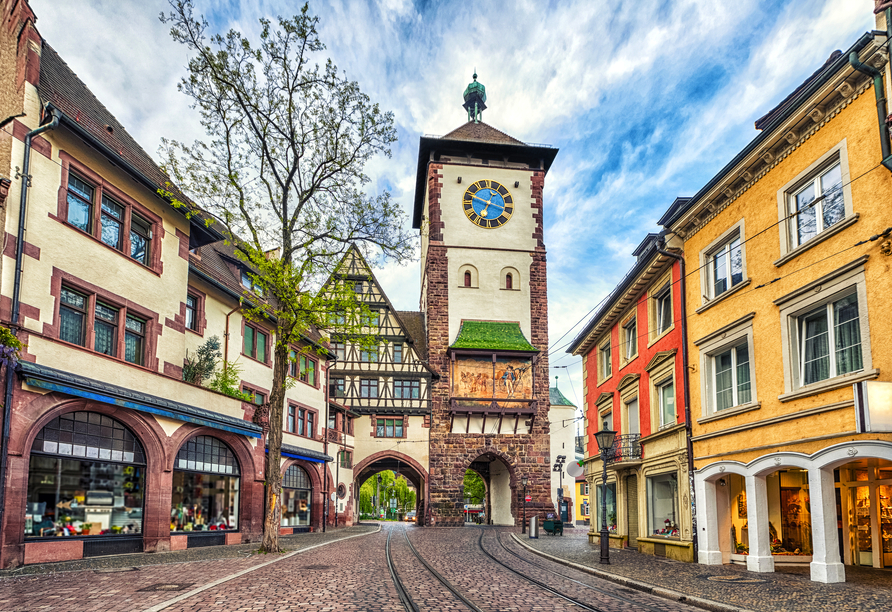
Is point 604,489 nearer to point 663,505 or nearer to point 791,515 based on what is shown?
point 663,505

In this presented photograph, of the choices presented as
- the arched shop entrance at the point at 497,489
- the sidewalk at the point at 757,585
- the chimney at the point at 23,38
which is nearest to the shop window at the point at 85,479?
the chimney at the point at 23,38

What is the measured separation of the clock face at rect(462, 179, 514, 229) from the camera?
48.4 metres

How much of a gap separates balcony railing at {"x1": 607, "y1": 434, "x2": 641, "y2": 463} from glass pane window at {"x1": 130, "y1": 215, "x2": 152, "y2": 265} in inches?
580

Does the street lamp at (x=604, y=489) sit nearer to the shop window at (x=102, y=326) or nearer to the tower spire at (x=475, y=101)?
the shop window at (x=102, y=326)

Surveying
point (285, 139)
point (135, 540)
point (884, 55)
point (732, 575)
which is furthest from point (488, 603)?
point (285, 139)

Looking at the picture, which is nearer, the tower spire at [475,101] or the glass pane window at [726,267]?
the glass pane window at [726,267]

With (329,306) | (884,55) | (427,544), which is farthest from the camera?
(427,544)

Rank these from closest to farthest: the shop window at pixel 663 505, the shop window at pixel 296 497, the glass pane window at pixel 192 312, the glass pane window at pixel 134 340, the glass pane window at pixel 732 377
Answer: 1. the glass pane window at pixel 732 377
2. the glass pane window at pixel 134 340
3. the shop window at pixel 663 505
4. the glass pane window at pixel 192 312
5. the shop window at pixel 296 497

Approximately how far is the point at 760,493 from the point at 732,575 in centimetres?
181

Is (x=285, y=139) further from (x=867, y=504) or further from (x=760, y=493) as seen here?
(x=867, y=504)

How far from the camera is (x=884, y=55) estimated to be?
451 inches

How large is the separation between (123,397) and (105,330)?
188 centimetres

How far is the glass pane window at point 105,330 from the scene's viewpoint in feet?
57.9

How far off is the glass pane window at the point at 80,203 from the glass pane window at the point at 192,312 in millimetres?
6200
